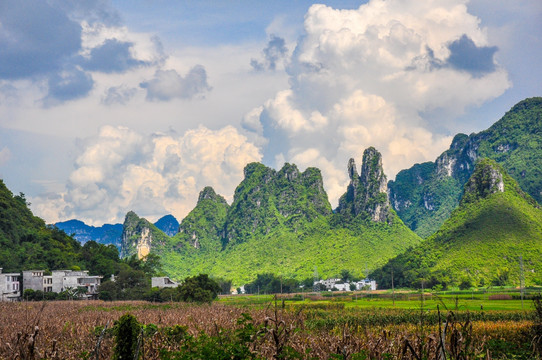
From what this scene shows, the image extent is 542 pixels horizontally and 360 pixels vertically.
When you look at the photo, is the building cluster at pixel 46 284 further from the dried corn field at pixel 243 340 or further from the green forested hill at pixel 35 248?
the dried corn field at pixel 243 340

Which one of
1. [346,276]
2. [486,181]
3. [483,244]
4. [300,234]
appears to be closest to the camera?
[483,244]

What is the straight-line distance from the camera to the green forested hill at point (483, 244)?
300 feet

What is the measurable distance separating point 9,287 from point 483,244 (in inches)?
3526

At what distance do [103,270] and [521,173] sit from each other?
147 m

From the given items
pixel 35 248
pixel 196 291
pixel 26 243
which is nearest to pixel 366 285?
pixel 196 291

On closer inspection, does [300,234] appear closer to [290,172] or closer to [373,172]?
[290,172]

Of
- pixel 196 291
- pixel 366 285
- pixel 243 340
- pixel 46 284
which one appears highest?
pixel 243 340

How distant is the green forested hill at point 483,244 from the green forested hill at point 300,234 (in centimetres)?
2171

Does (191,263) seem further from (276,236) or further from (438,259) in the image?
(438,259)

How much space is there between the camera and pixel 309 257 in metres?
157

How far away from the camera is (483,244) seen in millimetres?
103938

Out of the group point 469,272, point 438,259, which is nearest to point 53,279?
point 469,272

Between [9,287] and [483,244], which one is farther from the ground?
[483,244]

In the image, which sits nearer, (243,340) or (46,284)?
(243,340)
